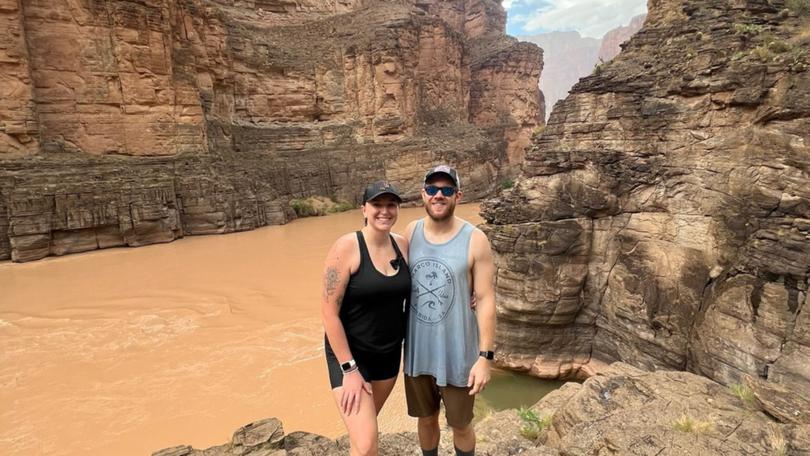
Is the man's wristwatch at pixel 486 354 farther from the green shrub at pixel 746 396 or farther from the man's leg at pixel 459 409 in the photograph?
the green shrub at pixel 746 396

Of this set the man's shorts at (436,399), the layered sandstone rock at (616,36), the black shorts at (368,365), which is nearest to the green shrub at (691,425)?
the man's shorts at (436,399)

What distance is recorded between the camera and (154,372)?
275 inches

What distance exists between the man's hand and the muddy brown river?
3.80 metres

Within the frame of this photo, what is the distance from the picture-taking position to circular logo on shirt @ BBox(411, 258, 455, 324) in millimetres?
2164

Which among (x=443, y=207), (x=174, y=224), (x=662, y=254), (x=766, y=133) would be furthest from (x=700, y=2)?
(x=174, y=224)

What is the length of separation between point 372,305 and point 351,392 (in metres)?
0.47

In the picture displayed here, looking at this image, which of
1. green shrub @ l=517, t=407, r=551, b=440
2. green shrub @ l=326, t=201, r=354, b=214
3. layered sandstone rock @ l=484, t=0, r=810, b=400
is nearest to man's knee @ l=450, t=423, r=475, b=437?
green shrub @ l=517, t=407, r=551, b=440

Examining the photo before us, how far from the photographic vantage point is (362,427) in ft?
6.86

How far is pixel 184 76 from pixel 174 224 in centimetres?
819

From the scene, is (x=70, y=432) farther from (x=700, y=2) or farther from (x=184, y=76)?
(x=184, y=76)

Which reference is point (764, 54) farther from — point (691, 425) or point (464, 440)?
point (464, 440)

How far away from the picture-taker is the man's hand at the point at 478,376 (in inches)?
85.2

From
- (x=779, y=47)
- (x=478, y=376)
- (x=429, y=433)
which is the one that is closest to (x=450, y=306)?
(x=478, y=376)

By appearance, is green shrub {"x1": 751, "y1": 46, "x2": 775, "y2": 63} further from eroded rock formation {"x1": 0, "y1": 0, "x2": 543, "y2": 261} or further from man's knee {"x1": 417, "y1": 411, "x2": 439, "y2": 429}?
eroded rock formation {"x1": 0, "y1": 0, "x2": 543, "y2": 261}
